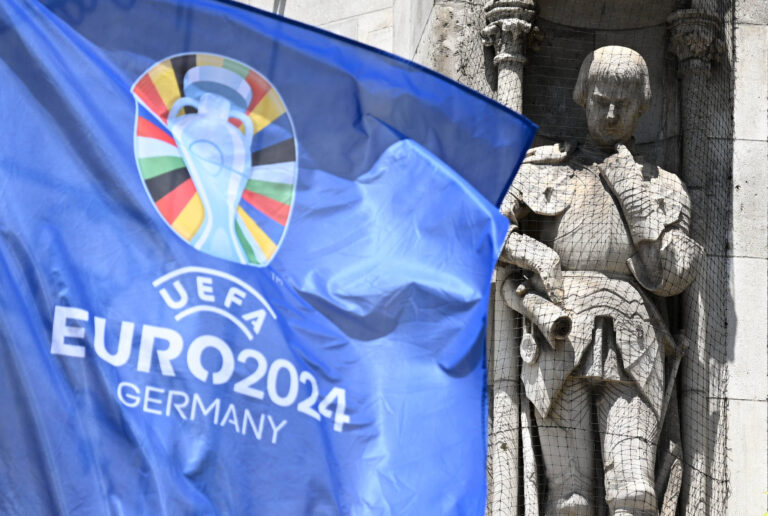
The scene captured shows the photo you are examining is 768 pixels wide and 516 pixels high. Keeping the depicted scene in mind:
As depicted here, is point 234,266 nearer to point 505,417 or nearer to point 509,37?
point 505,417

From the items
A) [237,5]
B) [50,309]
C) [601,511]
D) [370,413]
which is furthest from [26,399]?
[601,511]

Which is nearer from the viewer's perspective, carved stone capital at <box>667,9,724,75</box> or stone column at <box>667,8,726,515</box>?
stone column at <box>667,8,726,515</box>

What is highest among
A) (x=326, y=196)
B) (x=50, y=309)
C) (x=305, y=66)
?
(x=305, y=66)

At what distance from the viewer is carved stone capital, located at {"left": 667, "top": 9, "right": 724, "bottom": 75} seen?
1288 cm

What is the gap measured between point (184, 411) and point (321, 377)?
31.1 inches

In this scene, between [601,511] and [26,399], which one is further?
[601,511]

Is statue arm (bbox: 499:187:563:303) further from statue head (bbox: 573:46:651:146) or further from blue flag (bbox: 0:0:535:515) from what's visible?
blue flag (bbox: 0:0:535:515)

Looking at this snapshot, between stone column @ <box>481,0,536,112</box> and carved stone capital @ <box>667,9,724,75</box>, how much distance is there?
1130 millimetres

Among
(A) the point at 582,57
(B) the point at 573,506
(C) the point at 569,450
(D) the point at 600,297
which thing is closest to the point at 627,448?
(C) the point at 569,450

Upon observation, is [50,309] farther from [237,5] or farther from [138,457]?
[237,5]

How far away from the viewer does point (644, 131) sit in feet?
43.5

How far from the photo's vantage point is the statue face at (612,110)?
12.3 metres

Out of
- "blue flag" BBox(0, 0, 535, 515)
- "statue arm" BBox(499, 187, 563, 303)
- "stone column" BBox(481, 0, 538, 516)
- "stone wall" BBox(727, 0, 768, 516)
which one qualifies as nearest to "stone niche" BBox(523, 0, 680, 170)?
"stone wall" BBox(727, 0, 768, 516)

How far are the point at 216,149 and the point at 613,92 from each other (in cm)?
460
